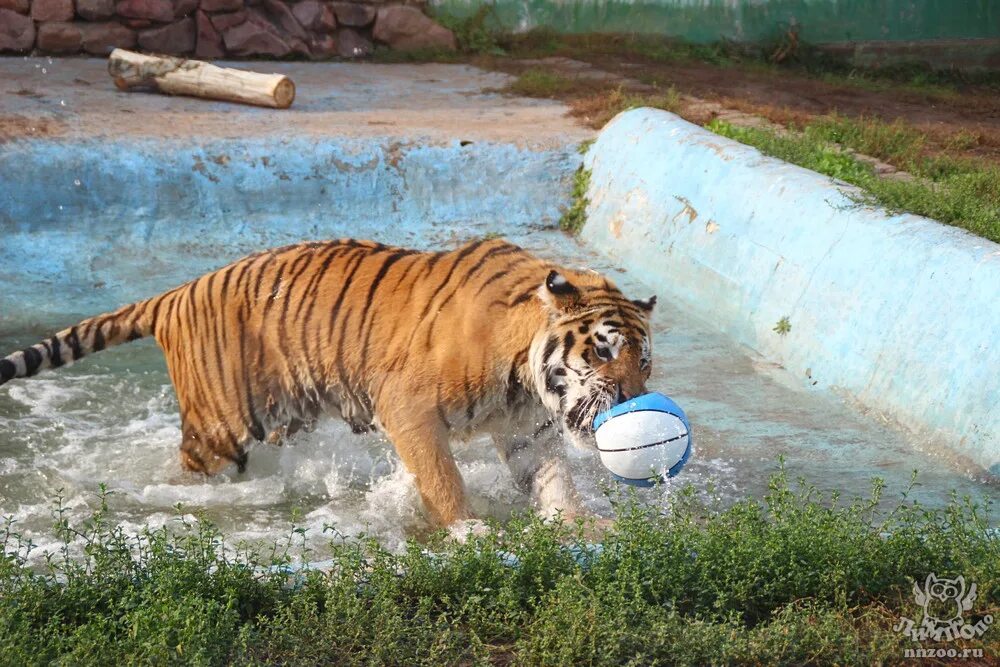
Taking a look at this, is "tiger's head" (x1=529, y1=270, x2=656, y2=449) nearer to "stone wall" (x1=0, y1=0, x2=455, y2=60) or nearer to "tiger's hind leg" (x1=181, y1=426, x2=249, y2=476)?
"tiger's hind leg" (x1=181, y1=426, x2=249, y2=476)

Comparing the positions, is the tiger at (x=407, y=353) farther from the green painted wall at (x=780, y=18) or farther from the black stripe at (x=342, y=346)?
the green painted wall at (x=780, y=18)

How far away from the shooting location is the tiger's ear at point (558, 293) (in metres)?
3.80

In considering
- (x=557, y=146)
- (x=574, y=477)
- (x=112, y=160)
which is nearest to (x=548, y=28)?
(x=557, y=146)

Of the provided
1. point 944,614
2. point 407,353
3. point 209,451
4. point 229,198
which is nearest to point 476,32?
point 229,198

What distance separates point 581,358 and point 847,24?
30.6 feet

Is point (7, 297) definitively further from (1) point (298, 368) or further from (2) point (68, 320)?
(1) point (298, 368)

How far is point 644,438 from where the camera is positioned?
→ 3.68m

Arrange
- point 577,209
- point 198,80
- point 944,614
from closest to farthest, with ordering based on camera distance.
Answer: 1. point 944,614
2. point 577,209
3. point 198,80

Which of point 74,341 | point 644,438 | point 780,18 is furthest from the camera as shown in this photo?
point 780,18

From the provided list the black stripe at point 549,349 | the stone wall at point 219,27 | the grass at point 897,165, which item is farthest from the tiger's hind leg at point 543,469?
the stone wall at point 219,27

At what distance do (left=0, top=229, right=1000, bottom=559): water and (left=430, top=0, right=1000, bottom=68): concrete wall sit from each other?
6.42 meters

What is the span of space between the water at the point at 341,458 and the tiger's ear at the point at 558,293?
824mm

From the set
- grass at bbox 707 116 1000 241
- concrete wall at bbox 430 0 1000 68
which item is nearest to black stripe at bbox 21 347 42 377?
grass at bbox 707 116 1000 241

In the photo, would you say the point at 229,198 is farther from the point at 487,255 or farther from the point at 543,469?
the point at 543,469
